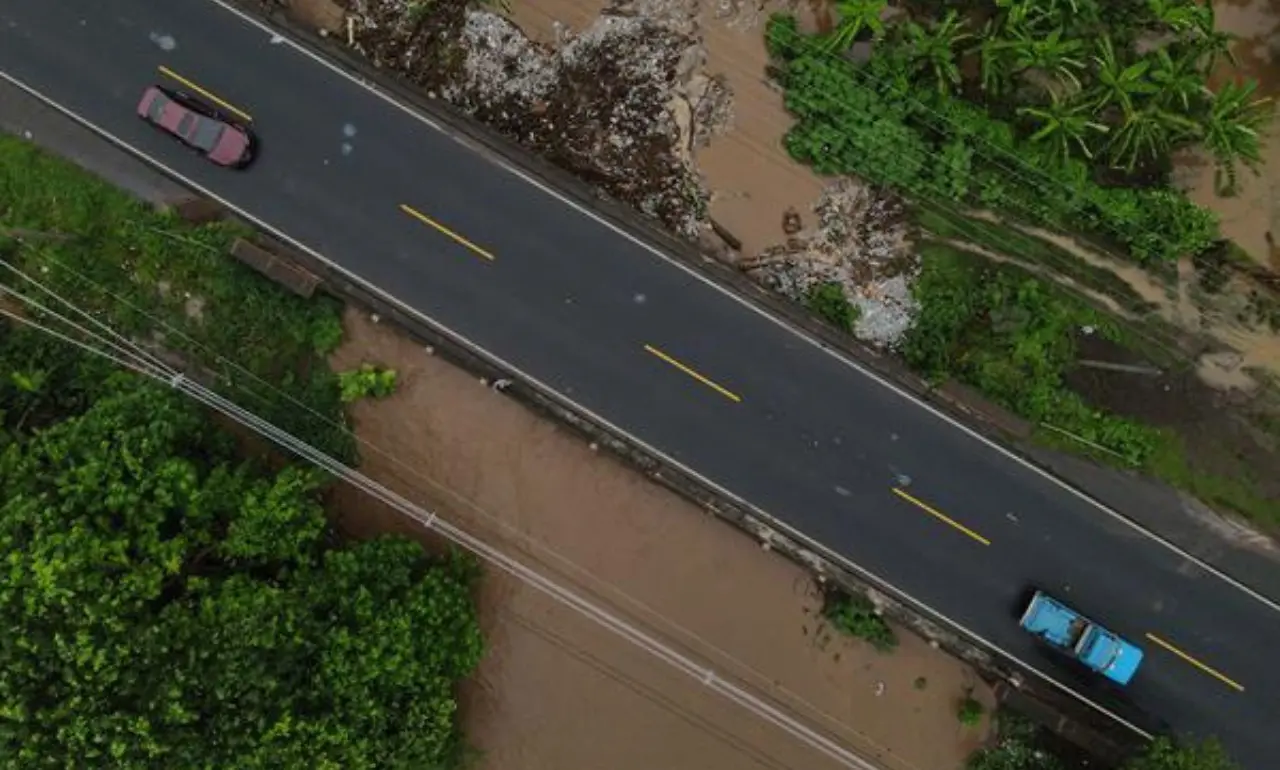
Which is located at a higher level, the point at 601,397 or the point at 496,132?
the point at 496,132

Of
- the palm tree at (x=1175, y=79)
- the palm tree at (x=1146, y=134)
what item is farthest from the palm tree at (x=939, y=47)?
the palm tree at (x=1175, y=79)

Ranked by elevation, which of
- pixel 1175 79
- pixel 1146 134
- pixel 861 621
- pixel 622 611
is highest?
pixel 1175 79

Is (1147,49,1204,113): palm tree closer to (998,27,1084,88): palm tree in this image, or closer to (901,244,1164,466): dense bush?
(998,27,1084,88): palm tree

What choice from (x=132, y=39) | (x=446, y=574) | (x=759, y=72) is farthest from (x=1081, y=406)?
(x=132, y=39)

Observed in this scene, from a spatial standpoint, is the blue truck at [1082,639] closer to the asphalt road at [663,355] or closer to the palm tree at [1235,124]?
the asphalt road at [663,355]

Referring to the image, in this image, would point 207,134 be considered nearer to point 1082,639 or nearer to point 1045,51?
point 1045,51

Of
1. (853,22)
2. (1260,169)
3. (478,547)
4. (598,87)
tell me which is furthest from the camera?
(598,87)

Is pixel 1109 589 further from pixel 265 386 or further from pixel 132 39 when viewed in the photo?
pixel 132 39

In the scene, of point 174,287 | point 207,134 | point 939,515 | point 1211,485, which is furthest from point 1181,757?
point 207,134
